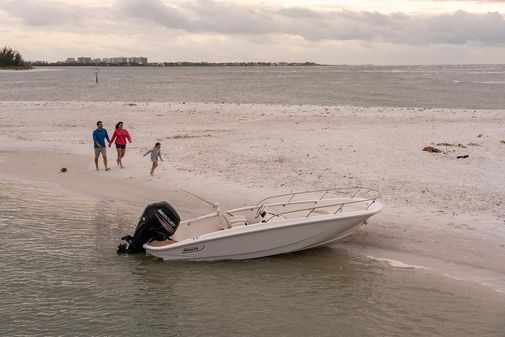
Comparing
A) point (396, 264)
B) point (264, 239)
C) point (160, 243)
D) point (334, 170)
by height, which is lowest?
point (396, 264)

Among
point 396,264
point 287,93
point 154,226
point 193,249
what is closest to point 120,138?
point 154,226

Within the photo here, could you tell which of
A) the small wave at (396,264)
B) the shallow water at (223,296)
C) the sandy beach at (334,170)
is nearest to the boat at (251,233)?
the shallow water at (223,296)

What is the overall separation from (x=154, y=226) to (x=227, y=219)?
5.29 ft

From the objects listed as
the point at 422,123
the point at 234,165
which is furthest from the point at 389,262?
the point at 422,123

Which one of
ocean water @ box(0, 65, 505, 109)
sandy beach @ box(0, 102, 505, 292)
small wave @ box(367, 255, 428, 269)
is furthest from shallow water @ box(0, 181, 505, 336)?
ocean water @ box(0, 65, 505, 109)

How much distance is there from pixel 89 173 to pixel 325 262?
10.7 m

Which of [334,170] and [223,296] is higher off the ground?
[334,170]

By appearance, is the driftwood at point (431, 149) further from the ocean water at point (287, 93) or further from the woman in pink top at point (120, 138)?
the ocean water at point (287, 93)

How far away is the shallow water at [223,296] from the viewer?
27.0 ft

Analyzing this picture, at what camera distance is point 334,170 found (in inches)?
668

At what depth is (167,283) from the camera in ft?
32.7

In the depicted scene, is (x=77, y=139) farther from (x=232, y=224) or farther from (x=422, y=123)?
(x=422, y=123)

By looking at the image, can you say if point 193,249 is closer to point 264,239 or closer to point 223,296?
point 264,239

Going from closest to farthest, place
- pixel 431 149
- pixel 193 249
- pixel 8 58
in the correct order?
1. pixel 193 249
2. pixel 431 149
3. pixel 8 58
